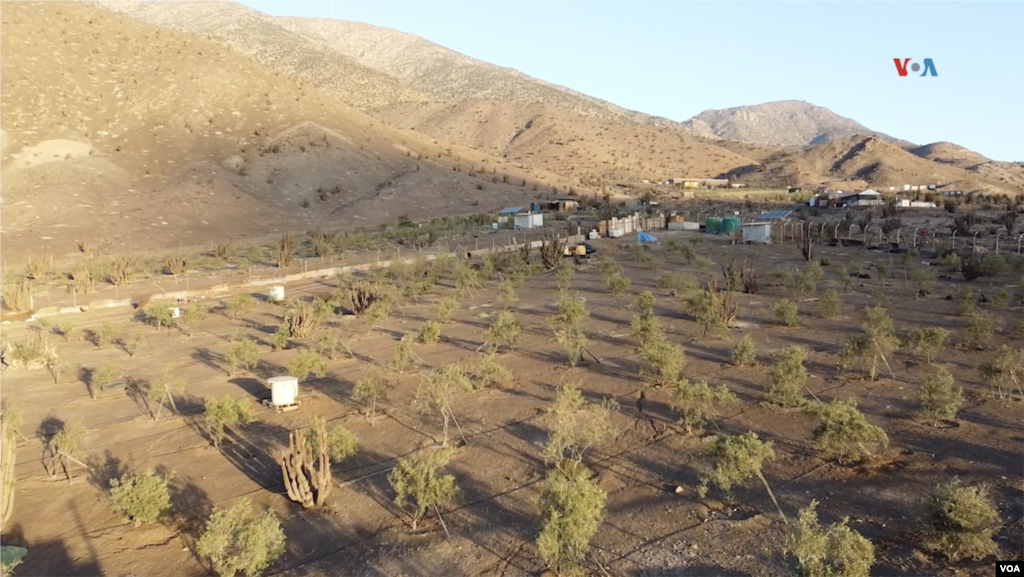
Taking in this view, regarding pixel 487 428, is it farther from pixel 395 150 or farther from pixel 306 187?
pixel 395 150

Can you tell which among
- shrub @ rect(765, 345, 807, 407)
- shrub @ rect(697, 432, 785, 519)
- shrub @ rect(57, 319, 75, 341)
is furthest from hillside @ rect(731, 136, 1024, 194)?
shrub @ rect(697, 432, 785, 519)

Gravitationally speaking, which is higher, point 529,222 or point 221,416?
point 529,222

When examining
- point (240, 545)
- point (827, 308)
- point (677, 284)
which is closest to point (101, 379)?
point (240, 545)

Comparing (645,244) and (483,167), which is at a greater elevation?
(483,167)

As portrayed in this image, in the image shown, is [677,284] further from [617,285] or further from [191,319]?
[191,319]

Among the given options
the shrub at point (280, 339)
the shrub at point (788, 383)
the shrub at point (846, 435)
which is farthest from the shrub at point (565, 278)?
the shrub at point (846, 435)

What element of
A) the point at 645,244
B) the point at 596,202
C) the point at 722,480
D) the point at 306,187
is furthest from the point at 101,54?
the point at 722,480
